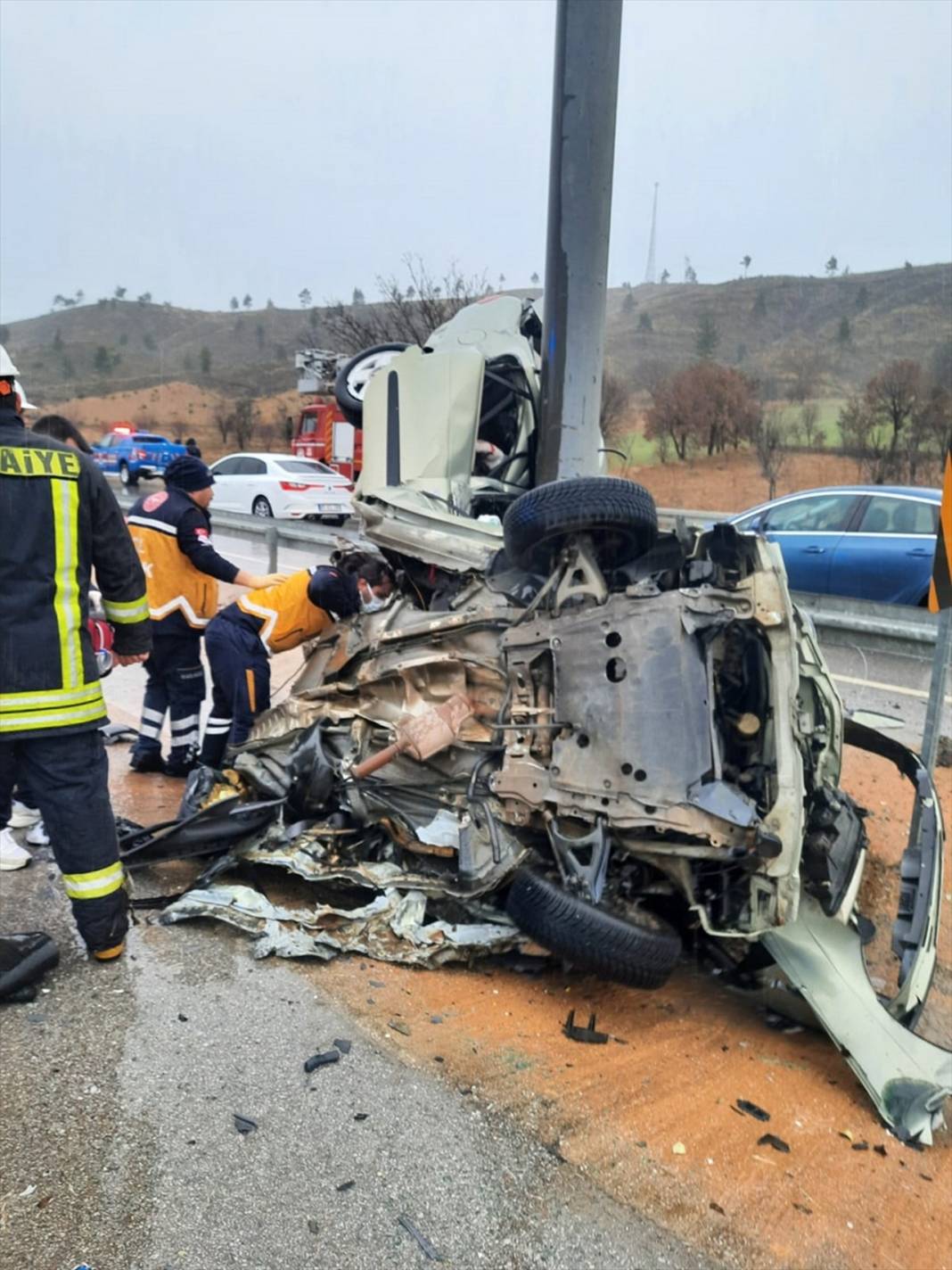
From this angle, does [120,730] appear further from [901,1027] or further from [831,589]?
[831,589]

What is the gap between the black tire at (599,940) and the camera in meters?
2.70

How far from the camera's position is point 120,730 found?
5.37m

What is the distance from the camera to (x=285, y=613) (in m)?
4.18

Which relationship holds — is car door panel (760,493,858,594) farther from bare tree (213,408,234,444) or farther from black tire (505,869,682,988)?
bare tree (213,408,234,444)

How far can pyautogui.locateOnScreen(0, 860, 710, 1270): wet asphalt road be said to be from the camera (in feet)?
A: 5.92

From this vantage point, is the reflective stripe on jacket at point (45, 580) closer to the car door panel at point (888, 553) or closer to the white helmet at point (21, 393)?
the white helmet at point (21, 393)

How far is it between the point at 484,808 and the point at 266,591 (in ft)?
5.44

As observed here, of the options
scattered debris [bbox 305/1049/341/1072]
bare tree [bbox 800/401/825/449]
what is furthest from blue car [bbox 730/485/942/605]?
bare tree [bbox 800/401/825/449]

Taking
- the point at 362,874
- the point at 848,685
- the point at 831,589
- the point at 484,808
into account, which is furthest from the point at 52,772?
the point at 831,589

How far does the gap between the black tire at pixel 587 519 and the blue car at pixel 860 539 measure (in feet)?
17.1

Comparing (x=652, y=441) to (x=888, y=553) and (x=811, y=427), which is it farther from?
(x=888, y=553)

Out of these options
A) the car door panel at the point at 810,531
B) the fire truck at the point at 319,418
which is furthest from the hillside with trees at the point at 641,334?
the car door panel at the point at 810,531

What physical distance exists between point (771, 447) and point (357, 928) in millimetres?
26532

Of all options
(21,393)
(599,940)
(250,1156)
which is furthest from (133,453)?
(250,1156)
